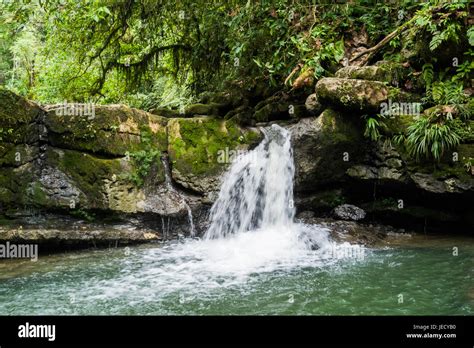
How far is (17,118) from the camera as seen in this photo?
860 centimetres

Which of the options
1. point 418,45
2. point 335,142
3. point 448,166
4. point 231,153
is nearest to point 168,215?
point 231,153

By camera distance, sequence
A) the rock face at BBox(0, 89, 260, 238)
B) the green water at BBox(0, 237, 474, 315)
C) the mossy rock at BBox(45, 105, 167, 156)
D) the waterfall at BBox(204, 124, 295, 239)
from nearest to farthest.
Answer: the green water at BBox(0, 237, 474, 315)
the rock face at BBox(0, 89, 260, 238)
the mossy rock at BBox(45, 105, 167, 156)
the waterfall at BBox(204, 124, 295, 239)

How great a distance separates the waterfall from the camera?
31.4 ft

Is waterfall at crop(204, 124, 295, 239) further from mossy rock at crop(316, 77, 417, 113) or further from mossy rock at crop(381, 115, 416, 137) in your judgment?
mossy rock at crop(381, 115, 416, 137)

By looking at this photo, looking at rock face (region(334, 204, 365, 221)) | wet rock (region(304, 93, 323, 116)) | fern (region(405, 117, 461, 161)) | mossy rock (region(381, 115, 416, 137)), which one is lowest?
rock face (region(334, 204, 365, 221))

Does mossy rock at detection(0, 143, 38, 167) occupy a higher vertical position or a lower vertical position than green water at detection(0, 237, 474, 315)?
higher

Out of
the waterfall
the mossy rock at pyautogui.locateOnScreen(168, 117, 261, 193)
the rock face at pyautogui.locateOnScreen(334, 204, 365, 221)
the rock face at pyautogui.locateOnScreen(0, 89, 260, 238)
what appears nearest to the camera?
the rock face at pyautogui.locateOnScreen(0, 89, 260, 238)

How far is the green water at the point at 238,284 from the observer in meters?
5.17

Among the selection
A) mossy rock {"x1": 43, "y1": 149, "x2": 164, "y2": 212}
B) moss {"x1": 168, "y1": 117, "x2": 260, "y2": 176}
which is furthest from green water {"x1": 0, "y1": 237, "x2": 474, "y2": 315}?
moss {"x1": 168, "y1": 117, "x2": 260, "y2": 176}

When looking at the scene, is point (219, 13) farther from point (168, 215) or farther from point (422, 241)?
point (422, 241)

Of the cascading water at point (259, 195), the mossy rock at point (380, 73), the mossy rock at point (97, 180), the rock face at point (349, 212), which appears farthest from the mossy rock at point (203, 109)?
the rock face at point (349, 212)

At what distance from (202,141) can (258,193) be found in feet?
6.05

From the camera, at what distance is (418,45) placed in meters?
9.61

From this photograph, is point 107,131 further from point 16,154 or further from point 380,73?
point 380,73
